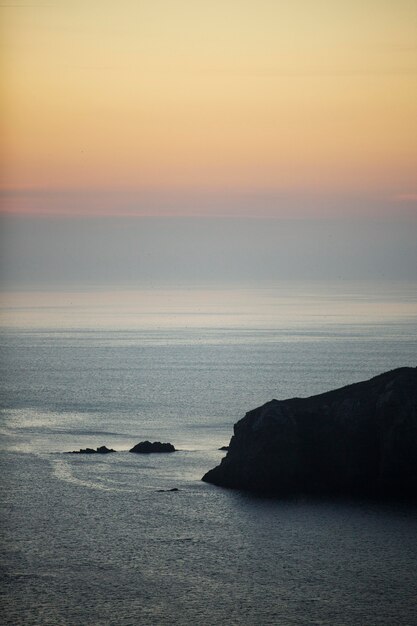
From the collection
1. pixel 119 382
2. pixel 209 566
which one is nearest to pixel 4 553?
pixel 209 566

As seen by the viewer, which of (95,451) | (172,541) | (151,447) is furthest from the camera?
(151,447)

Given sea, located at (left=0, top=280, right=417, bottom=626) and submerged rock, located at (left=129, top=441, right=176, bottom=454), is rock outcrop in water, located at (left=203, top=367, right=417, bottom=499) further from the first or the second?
submerged rock, located at (left=129, top=441, right=176, bottom=454)

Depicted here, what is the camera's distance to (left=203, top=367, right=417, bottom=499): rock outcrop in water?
7288 cm

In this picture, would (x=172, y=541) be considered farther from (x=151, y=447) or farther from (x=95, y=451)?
(x=151, y=447)

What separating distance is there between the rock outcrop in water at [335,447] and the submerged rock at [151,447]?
13199 millimetres

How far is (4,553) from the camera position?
61.9 m

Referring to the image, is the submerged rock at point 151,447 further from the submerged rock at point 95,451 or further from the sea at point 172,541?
the submerged rock at point 95,451

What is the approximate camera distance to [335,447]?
2975 inches

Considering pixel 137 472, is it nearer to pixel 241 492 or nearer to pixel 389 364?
pixel 241 492

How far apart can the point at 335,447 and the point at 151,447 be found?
2026 cm

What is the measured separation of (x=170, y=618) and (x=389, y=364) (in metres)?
118

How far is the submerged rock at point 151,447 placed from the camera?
89812 millimetres

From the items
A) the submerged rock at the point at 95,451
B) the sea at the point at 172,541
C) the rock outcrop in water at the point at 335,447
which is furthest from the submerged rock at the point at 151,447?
the rock outcrop in water at the point at 335,447

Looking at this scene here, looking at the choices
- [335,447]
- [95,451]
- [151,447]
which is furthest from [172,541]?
[151,447]
